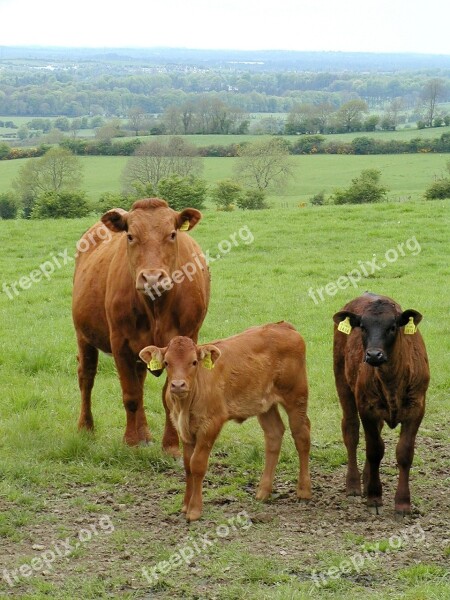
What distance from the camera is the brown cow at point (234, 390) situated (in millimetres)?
7520

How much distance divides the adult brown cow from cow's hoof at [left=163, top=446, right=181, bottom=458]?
0.01 m

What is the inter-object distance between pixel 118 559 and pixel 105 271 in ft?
13.5

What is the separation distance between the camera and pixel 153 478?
8703 mm

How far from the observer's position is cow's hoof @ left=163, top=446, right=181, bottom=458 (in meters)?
9.16

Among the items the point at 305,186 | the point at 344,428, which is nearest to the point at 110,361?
the point at 344,428

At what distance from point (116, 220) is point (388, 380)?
125 inches

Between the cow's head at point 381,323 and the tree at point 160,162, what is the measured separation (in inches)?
1883

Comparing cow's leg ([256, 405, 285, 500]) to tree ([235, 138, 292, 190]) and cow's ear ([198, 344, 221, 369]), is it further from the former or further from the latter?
tree ([235, 138, 292, 190])

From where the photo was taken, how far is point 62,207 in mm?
33656

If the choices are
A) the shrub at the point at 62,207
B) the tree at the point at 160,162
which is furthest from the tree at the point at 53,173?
the shrub at the point at 62,207

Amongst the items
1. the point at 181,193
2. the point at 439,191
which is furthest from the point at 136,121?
the point at 439,191

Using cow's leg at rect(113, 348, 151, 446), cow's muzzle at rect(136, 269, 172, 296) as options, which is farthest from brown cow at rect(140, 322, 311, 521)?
cow's leg at rect(113, 348, 151, 446)

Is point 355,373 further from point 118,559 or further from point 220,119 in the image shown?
point 220,119

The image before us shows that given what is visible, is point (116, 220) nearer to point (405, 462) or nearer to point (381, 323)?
point (381, 323)
